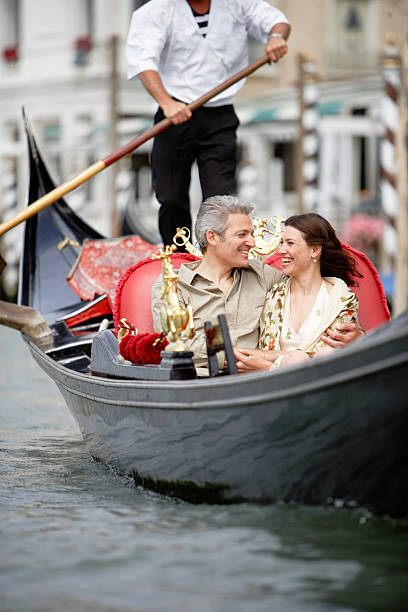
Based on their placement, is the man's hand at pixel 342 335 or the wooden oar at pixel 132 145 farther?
the wooden oar at pixel 132 145

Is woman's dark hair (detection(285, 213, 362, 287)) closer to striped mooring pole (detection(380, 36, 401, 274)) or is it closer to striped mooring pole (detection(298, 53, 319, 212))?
striped mooring pole (detection(380, 36, 401, 274))

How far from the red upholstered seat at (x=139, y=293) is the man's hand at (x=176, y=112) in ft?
1.68

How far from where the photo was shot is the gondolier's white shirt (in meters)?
3.24

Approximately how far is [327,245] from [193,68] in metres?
1.08

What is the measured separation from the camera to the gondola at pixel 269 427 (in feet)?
6.13

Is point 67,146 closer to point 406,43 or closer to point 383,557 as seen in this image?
point 406,43

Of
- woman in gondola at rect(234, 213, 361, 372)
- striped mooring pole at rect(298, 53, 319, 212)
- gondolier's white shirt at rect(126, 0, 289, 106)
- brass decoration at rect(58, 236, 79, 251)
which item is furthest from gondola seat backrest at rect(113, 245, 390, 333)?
striped mooring pole at rect(298, 53, 319, 212)

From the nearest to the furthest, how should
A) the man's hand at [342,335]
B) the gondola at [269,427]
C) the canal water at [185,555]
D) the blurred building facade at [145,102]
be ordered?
the canal water at [185,555] → the gondola at [269,427] → the man's hand at [342,335] → the blurred building facade at [145,102]

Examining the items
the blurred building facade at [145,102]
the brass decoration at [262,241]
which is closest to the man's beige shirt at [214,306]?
the brass decoration at [262,241]

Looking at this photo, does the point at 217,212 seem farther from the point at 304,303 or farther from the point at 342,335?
the point at 342,335

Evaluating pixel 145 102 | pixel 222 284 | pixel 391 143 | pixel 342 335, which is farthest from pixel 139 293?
pixel 145 102

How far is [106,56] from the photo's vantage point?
1160 centimetres

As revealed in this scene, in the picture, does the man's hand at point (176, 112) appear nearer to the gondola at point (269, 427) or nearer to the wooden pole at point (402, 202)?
the gondola at point (269, 427)

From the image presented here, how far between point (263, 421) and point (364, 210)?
8465 millimetres
